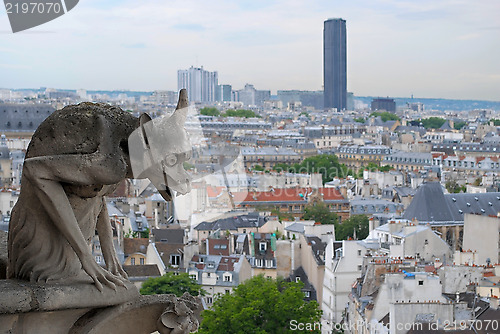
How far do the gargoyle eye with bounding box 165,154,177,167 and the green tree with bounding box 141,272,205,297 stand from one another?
12720 millimetres

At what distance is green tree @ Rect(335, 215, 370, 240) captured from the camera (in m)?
28.4

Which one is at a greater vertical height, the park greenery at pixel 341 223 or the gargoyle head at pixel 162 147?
the gargoyle head at pixel 162 147

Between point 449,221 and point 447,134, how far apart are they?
55917 mm

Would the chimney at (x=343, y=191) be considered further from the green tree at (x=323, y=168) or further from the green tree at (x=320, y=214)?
the green tree at (x=323, y=168)

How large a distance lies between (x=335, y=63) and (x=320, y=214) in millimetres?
130294

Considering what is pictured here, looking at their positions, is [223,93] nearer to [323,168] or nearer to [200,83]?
[200,83]

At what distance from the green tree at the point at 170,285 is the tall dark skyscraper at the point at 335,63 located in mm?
143091

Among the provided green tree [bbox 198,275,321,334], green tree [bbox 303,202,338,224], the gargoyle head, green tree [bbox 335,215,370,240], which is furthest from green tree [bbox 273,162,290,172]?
the gargoyle head

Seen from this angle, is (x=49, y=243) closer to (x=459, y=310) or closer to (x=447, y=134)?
(x=459, y=310)

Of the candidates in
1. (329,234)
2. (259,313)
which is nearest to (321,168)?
(329,234)

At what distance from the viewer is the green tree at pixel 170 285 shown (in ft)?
51.8

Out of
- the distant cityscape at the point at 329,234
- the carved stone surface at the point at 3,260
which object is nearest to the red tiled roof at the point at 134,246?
the distant cityscape at the point at 329,234

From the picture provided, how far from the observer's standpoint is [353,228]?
94.6 feet

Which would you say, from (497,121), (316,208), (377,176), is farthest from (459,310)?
(497,121)
